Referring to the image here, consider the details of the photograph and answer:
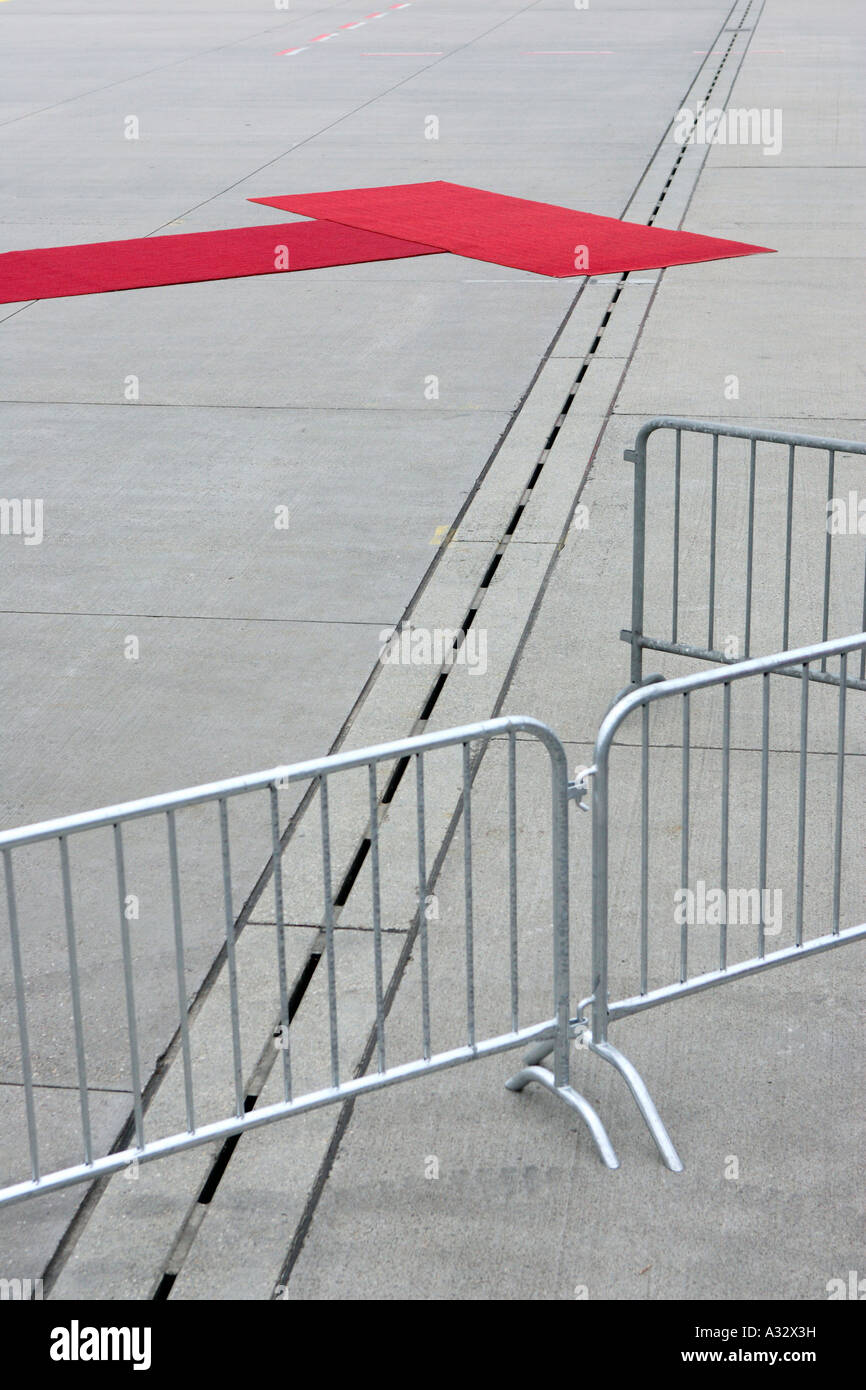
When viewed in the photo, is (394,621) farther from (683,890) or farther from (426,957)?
(426,957)

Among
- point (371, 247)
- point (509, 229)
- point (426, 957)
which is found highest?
point (509, 229)

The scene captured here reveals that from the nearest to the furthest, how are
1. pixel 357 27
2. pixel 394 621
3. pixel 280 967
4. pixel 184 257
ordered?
pixel 280 967
pixel 394 621
pixel 184 257
pixel 357 27

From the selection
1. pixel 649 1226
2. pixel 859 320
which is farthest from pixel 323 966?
pixel 859 320

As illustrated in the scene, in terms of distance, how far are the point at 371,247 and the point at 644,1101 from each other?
1124 centimetres

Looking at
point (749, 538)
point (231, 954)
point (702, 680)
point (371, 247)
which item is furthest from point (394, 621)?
point (371, 247)

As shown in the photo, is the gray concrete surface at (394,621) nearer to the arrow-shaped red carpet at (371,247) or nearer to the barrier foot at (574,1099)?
the barrier foot at (574,1099)

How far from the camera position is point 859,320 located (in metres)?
11.7

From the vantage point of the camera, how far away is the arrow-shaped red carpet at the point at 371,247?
13.2 meters

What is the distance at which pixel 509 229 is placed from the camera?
14.7m

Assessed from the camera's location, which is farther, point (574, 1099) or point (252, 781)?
point (574, 1099)

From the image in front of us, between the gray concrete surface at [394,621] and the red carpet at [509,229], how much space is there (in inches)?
17.7

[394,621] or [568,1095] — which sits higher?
[394,621]
